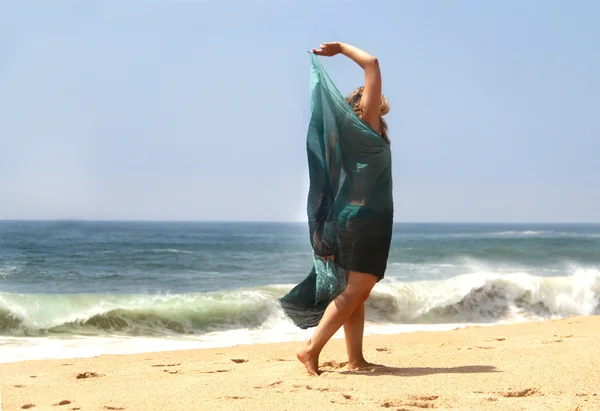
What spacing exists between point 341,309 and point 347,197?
65cm

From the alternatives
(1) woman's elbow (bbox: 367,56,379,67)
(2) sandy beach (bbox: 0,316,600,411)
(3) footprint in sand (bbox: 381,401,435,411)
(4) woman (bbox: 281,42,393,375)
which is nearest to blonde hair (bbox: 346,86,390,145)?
(4) woman (bbox: 281,42,393,375)

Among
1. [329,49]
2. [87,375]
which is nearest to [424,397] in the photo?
[329,49]

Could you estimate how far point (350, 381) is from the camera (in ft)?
12.8

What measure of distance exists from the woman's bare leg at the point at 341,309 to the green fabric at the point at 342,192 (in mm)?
45

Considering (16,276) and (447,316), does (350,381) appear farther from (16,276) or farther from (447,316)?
(16,276)

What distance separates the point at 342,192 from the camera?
4.16 metres

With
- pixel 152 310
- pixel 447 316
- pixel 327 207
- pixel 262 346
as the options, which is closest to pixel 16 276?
pixel 152 310

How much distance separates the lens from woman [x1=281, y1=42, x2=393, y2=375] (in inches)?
161

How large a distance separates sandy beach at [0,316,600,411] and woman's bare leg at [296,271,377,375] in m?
0.16

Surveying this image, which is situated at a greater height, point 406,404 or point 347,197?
point 347,197

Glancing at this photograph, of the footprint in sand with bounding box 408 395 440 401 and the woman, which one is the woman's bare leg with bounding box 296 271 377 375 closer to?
the woman

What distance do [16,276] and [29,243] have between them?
51.3 ft

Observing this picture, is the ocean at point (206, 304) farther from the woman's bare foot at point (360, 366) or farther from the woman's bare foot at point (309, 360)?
the woman's bare foot at point (360, 366)

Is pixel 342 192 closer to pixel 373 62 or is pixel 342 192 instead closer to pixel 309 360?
pixel 373 62
